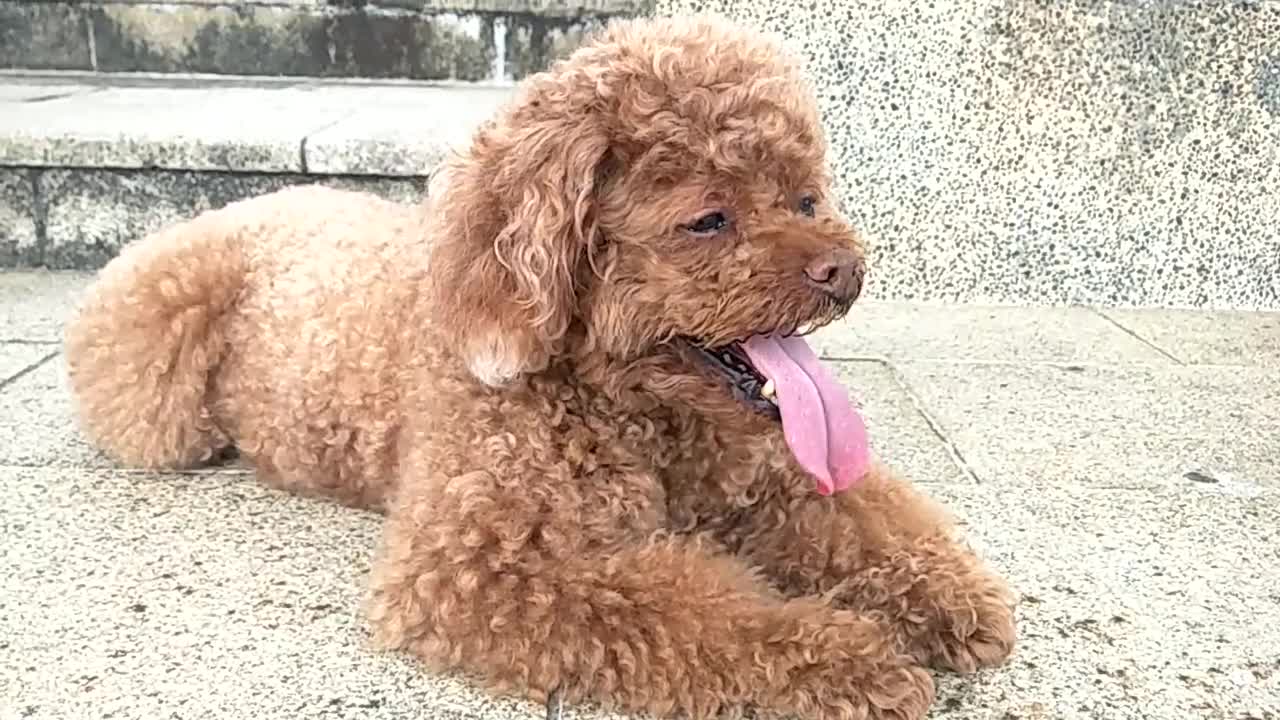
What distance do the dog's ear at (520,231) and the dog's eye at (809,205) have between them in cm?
38

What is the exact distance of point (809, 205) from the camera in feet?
7.66

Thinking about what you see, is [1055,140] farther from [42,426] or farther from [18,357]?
[18,357]

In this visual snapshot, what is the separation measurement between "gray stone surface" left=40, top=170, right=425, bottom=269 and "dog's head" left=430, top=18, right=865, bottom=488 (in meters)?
3.05

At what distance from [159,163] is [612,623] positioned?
3867mm

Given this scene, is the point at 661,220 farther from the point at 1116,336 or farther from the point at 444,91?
the point at 444,91

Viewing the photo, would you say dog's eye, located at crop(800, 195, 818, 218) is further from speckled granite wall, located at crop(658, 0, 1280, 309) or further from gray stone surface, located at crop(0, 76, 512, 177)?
speckled granite wall, located at crop(658, 0, 1280, 309)

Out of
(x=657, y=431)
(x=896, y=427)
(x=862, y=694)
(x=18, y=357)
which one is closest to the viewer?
(x=862, y=694)

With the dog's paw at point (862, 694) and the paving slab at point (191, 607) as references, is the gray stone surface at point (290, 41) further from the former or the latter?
the dog's paw at point (862, 694)

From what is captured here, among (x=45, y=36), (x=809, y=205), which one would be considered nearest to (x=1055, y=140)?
(x=809, y=205)

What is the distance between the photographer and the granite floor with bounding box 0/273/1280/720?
7.45 feet

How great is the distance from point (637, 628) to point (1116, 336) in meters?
3.37

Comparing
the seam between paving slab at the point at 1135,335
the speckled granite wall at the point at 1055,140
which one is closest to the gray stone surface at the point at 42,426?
the speckled granite wall at the point at 1055,140

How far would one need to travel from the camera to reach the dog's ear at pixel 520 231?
2215 millimetres

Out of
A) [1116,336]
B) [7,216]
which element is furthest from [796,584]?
[7,216]
